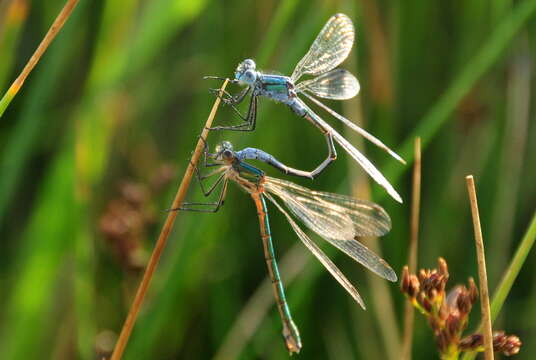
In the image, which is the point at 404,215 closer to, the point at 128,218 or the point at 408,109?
the point at 408,109

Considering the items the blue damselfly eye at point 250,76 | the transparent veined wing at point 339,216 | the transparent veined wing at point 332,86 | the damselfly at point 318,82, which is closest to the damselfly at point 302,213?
the transparent veined wing at point 339,216

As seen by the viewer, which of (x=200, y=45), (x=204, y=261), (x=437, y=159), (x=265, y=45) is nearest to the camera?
(x=265, y=45)

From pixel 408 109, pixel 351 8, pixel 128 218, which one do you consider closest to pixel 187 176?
pixel 128 218

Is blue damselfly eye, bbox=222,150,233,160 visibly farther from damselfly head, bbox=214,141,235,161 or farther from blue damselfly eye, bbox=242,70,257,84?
blue damselfly eye, bbox=242,70,257,84

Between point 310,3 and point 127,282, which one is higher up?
point 310,3

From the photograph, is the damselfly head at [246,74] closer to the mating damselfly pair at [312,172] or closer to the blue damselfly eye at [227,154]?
the mating damselfly pair at [312,172]

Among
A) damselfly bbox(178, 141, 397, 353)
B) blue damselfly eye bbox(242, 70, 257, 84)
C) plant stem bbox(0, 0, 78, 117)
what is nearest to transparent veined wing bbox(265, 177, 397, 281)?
damselfly bbox(178, 141, 397, 353)

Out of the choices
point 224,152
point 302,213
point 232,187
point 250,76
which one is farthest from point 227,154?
point 232,187
